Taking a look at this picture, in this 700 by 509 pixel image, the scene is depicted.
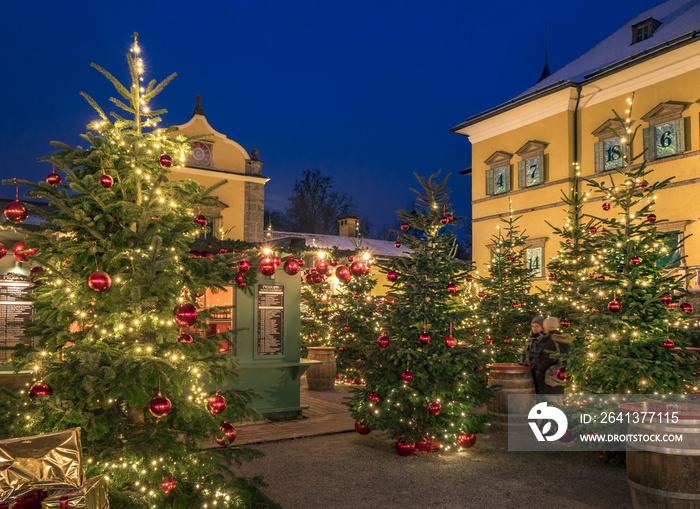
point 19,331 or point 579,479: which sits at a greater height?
point 19,331

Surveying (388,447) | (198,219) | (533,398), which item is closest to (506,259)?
(533,398)

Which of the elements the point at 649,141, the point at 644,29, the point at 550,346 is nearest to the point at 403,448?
the point at 550,346

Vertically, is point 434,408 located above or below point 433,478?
above

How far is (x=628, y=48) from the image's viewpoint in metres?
21.6

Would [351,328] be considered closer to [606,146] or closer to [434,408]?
[434,408]

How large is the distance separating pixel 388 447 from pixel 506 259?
380 inches

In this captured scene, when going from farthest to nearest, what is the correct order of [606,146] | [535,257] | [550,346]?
1. [535,257]
2. [606,146]
3. [550,346]

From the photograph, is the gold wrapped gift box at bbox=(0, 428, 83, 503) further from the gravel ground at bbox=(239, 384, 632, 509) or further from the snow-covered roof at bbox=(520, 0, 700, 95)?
the snow-covered roof at bbox=(520, 0, 700, 95)

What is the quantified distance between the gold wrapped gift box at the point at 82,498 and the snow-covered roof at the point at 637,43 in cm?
2140

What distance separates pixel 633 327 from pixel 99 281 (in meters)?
6.52

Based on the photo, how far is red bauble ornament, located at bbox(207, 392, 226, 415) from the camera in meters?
4.34

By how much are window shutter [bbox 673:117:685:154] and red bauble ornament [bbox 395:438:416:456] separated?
645 inches

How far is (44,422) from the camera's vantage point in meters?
3.95

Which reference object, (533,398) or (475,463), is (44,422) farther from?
(533,398)
